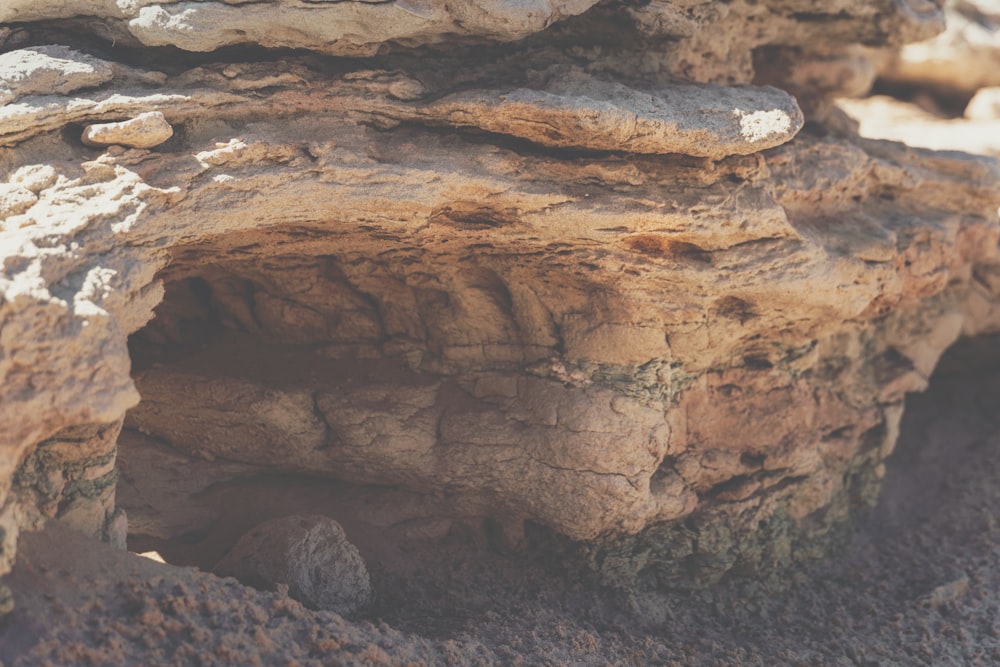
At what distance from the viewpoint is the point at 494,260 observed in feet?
14.0

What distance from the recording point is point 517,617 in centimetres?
413

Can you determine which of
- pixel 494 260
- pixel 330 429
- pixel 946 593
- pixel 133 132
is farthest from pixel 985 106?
pixel 133 132

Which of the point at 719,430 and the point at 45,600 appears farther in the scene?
the point at 719,430

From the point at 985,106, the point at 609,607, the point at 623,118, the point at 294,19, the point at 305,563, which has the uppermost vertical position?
the point at 294,19

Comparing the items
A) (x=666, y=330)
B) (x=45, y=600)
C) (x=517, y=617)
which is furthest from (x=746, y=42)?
(x=45, y=600)

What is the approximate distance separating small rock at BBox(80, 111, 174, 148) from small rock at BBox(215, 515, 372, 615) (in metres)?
1.63

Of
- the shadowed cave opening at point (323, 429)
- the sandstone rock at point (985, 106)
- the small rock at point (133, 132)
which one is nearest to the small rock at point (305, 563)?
the shadowed cave opening at point (323, 429)

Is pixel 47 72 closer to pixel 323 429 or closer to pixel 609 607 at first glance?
pixel 323 429

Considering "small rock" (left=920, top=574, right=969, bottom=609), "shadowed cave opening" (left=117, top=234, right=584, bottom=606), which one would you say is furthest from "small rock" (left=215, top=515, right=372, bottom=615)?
"small rock" (left=920, top=574, right=969, bottom=609)

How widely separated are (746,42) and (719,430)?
1905mm

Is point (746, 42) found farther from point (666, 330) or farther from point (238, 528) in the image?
point (238, 528)

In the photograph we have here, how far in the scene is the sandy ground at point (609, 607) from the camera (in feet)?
9.67

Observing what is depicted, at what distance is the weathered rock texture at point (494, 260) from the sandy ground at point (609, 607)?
0.74ft

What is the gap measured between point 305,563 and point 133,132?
1747 millimetres
